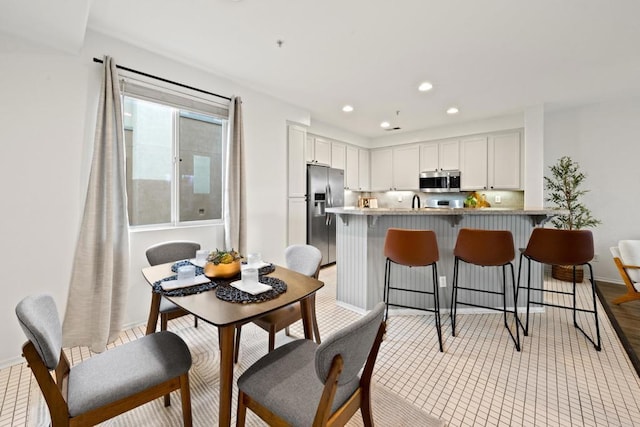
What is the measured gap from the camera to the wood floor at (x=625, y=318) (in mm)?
2289

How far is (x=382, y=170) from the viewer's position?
618cm

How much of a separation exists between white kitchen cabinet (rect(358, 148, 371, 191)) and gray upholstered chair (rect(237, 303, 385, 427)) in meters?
5.00

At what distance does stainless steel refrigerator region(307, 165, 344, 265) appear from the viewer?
15.0 ft

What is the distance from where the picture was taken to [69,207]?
231 cm

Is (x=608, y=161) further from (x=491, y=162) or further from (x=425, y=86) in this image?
(x=425, y=86)

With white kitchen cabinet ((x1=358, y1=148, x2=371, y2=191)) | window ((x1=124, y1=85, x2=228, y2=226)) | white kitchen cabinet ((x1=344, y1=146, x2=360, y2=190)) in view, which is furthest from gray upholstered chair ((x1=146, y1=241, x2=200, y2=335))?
white kitchen cabinet ((x1=358, y1=148, x2=371, y2=191))

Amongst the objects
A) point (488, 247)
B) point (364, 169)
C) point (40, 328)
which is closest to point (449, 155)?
point (364, 169)

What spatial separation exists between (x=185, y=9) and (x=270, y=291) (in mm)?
2155

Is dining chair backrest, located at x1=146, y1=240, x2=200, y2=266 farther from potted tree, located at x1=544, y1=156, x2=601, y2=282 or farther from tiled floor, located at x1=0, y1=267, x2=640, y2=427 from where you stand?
potted tree, located at x1=544, y1=156, x2=601, y2=282

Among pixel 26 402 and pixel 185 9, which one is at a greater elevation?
pixel 185 9

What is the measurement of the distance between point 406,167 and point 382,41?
11.7 feet

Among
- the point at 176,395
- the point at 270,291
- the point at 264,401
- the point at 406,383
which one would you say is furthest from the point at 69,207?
the point at 406,383

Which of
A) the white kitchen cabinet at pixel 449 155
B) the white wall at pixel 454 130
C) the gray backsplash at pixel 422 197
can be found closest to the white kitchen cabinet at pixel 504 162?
the white wall at pixel 454 130

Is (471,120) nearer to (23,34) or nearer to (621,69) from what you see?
(621,69)
